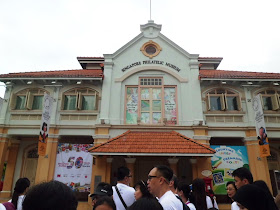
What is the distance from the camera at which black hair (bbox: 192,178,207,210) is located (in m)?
4.34

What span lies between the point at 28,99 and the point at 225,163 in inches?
486

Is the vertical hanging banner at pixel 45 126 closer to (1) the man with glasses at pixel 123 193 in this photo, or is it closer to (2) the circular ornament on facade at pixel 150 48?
(2) the circular ornament on facade at pixel 150 48

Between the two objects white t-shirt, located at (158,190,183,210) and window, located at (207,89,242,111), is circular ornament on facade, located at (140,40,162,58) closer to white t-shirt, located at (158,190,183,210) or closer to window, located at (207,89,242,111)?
window, located at (207,89,242,111)

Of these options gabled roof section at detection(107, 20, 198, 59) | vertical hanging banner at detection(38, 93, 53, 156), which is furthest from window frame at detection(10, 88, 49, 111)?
gabled roof section at detection(107, 20, 198, 59)

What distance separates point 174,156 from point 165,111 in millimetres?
2904

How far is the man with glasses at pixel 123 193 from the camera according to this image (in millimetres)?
4195

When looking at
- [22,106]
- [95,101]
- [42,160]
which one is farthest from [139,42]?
[42,160]

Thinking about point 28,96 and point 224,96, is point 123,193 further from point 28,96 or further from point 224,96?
point 28,96

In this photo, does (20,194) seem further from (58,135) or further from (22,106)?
(22,106)

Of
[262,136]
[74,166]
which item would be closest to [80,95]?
[74,166]

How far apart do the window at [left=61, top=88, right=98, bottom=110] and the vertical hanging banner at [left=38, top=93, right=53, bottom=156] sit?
1139 mm

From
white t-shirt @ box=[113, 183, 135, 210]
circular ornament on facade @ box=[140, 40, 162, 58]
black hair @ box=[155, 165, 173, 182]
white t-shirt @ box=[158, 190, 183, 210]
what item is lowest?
white t-shirt @ box=[113, 183, 135, 210]

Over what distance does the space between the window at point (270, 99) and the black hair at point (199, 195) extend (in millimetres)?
10808

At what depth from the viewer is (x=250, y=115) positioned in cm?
1271
